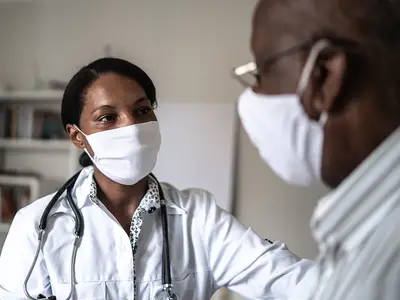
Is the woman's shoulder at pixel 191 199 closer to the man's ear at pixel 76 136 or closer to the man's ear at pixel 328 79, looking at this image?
the man's ear at pixel 76 136

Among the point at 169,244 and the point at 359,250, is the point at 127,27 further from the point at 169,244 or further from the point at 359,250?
the point at 359,250

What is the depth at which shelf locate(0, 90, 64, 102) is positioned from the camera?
8.27ft

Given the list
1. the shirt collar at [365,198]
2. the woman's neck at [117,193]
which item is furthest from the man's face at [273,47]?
the woman's neck at [117,193]

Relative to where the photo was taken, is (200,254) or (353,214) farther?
(200,254)

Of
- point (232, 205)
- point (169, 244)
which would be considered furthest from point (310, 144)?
point (232, 205)

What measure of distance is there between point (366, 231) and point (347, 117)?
0.46 ft

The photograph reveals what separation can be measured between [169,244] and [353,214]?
0.80m

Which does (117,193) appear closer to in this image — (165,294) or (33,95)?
(165,294)

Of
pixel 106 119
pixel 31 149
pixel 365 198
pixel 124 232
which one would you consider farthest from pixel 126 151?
pixel 31 149

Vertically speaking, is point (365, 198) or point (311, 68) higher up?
point (311, 68)

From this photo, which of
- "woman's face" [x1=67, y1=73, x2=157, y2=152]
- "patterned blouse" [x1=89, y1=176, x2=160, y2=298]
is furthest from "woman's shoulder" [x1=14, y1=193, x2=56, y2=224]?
"woman's face" [x1=67, y1=73, x2=157, y2=152]

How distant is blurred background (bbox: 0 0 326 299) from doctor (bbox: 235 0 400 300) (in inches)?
66.6

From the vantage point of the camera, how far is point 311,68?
0.58m

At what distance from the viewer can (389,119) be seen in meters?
0.57
